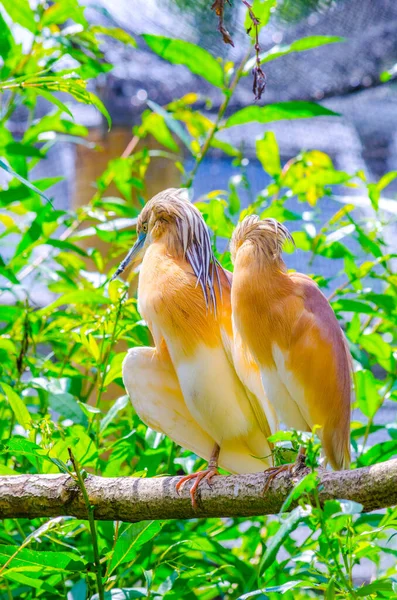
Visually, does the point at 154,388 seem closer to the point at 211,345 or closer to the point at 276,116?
the point at 211,345

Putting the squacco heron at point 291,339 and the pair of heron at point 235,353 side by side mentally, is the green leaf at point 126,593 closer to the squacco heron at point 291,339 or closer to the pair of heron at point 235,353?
the pair of heron at point 235,353

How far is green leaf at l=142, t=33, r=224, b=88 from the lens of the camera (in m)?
1.63

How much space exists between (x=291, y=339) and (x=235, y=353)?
4.7 inches

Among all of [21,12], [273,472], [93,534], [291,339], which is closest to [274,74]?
[21,12]

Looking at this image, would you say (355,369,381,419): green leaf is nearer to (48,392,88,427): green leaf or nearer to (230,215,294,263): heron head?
(230,215,294,263): heron head

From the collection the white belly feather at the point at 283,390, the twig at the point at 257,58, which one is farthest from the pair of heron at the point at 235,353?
the twig at the point at 257,58

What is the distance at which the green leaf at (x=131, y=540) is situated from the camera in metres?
1.16

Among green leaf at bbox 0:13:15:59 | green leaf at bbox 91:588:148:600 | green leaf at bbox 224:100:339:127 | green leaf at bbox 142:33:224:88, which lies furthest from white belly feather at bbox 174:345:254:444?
green leaf at bbox 0:13:15:59

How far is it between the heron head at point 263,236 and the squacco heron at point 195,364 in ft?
0.31

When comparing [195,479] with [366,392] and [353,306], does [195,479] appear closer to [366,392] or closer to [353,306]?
[366,392]

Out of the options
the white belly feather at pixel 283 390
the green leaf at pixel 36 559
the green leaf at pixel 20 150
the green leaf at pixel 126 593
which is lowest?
the green leaf at pixel 126 593

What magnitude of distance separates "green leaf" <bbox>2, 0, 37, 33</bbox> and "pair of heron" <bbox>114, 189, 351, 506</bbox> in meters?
0.52

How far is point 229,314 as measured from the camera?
1.53 metres

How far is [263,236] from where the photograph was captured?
1418 millimetres
